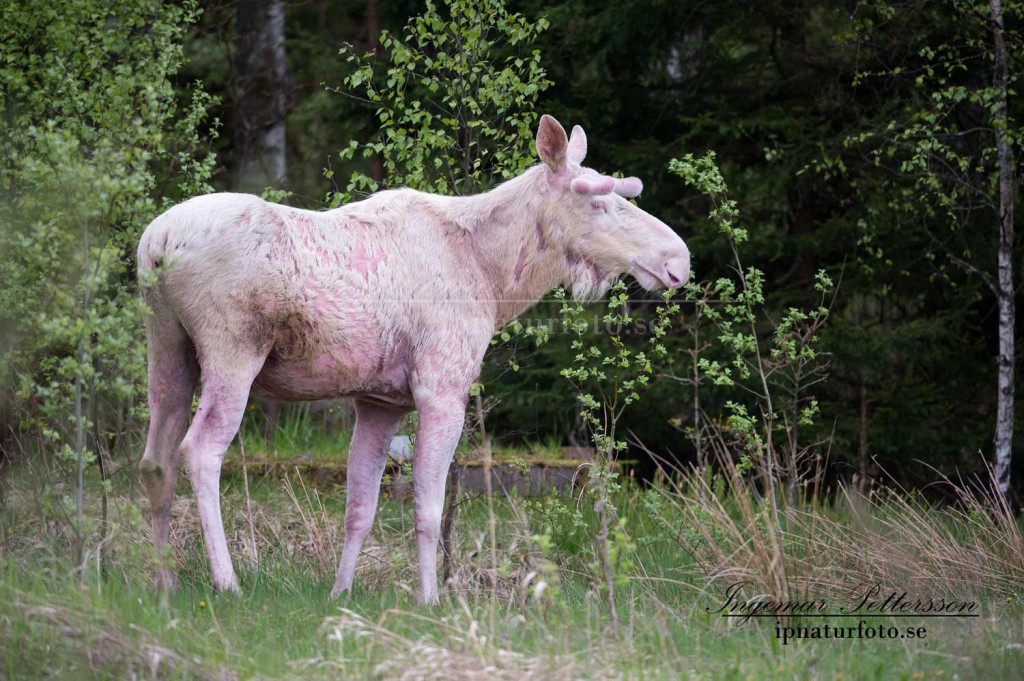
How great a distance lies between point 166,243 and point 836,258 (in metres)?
7.68

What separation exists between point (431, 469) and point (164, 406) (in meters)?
1.34

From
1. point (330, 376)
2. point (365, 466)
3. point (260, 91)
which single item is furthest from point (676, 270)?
point (260, 91)

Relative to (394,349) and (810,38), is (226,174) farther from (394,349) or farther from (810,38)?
(394,349)

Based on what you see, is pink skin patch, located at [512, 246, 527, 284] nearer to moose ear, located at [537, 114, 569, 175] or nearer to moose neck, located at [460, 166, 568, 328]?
moose neck, located at [460, 166, 568, 328]

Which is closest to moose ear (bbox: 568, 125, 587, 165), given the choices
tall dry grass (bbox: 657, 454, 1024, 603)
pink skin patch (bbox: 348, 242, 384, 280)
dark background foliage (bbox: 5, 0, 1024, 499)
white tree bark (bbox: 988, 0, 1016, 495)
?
pink skin patch (bbox: 348, 242, 384, 280)

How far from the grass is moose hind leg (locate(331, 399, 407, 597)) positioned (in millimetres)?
260

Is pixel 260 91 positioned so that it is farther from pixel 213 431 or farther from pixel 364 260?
pixel 213 431

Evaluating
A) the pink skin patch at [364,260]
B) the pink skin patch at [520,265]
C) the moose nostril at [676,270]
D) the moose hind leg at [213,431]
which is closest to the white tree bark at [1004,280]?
the moose nostril at [676,270]

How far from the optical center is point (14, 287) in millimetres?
6129

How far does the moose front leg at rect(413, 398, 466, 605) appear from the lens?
565 centimetres

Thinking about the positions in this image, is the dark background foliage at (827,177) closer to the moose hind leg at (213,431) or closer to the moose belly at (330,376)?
the moose belly at (330,376)

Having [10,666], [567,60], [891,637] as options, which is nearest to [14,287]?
[10,666]

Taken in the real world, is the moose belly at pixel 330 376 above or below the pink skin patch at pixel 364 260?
below

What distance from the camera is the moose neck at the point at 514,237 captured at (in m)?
6.02
